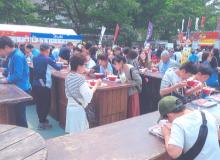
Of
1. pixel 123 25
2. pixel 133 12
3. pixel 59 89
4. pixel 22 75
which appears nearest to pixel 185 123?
pixel 22 75

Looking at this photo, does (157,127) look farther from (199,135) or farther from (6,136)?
(6,136)

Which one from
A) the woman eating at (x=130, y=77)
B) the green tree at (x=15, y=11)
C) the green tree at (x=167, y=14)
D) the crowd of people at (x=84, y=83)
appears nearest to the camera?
the crowd of people at (x=84, y=83)

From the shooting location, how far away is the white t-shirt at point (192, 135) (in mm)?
2396

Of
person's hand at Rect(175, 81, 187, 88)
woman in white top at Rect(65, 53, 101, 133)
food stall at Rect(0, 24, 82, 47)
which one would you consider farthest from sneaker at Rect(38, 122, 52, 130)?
food stall at Rect(0, 24, 82, 47)

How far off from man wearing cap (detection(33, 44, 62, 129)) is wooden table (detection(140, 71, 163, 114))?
2515 mm

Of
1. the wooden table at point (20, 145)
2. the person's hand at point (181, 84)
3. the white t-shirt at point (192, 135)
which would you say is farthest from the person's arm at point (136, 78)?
the wooden table at point (20, 145)

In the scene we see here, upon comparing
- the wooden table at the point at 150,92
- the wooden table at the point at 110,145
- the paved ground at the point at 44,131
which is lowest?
the paved ground at the point at 44,131

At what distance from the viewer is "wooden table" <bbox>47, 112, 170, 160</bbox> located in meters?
2.42

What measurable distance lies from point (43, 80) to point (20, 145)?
4022 millimetres

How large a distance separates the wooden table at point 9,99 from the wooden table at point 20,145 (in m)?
1.27

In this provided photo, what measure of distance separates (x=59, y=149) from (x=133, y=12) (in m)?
26.5

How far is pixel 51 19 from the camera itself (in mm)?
24922

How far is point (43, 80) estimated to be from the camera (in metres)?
6.07

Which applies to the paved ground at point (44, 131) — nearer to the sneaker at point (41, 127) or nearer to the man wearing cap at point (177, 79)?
the sneaker at point (41, 127)
